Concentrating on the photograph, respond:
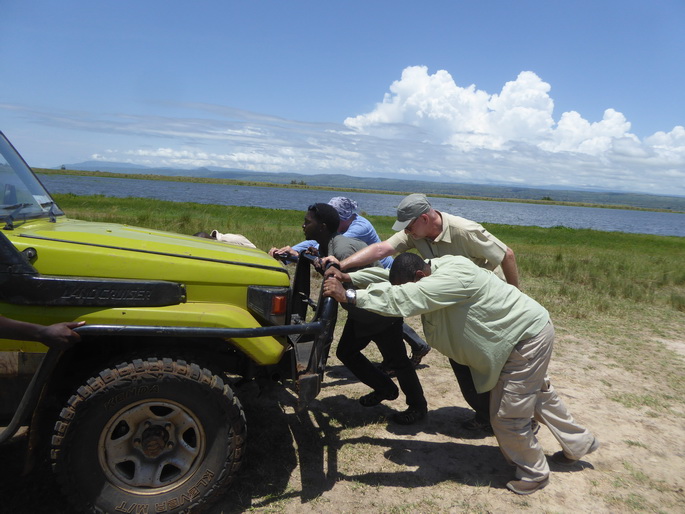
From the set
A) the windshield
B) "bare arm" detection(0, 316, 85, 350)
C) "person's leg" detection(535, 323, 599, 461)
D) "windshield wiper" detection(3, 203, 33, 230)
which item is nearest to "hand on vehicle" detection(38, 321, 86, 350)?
"bare arm" detection(0, 316, 85, 350)

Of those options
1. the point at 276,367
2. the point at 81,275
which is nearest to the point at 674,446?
the point at 276,367

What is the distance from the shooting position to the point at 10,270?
2.60 meters

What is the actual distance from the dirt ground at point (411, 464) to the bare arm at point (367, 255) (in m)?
1.30

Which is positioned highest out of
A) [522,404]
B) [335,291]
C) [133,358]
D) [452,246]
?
[452,246]

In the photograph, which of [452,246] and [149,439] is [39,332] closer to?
[149,439]

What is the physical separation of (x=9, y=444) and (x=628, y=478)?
4613 mm

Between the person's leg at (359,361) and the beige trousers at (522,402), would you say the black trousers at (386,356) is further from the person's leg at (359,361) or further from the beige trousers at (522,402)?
the beige trousers at (522,402)

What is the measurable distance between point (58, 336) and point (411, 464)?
8.84 ft

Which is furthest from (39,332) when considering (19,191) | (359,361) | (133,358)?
(359,361)

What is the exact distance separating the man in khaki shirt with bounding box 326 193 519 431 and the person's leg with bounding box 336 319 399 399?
0.60 metres

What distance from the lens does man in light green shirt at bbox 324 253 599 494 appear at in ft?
11.4

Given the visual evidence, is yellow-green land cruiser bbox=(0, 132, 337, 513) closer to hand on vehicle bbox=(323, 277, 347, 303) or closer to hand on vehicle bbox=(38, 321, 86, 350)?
hand on vehicle bbox=(38, 321, 86, 350)

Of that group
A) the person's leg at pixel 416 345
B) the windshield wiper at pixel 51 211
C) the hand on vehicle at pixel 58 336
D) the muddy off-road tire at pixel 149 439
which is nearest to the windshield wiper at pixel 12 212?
the windshield wiper at pixel 51 211

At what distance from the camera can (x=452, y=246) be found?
4.57 meters
